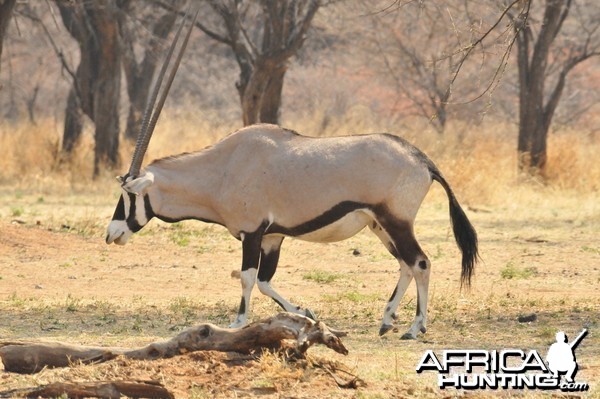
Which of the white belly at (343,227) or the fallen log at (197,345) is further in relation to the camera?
the white belly at (343,227)

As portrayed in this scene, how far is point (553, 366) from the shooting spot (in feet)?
19.8

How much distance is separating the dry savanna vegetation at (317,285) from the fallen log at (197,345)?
0.09 metres

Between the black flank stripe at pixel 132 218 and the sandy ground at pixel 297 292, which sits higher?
the black flank stripe at pixel 132 218

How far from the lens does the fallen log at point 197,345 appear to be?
602 centimetres

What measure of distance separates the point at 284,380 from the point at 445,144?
13.3 m

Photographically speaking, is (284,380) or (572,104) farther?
(572,104)

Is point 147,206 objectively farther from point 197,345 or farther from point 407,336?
point 197,345

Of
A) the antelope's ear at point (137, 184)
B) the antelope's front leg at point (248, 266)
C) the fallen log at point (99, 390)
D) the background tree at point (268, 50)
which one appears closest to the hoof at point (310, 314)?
the antelope's front leg at point (248, 266)

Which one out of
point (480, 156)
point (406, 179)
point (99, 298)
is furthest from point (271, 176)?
point (480, 156)

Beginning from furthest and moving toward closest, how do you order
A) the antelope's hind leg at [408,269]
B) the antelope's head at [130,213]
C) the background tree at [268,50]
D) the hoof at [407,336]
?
the background tree at [268,50] → the antelope's head at [130,213] → the antelope's hind leg at [408,269] → the hoof at [407,336]

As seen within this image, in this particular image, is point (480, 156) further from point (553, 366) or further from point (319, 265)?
point (553, 366)

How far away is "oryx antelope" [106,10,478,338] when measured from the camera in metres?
7.86

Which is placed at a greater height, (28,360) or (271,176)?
(271,176)

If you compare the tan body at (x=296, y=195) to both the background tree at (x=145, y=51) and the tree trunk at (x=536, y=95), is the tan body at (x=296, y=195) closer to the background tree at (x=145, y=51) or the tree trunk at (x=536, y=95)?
the tree trunk at (x=536, y=95)
